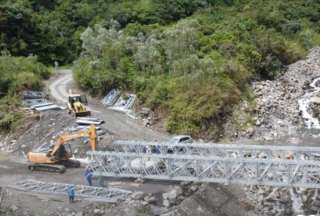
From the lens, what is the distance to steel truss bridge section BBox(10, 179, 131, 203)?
25.4 m

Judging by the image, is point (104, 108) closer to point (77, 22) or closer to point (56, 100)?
point (56, 100)

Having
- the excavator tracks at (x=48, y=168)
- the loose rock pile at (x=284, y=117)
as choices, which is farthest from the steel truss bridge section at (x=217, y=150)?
the excavator tracks at (x=48, y=168)

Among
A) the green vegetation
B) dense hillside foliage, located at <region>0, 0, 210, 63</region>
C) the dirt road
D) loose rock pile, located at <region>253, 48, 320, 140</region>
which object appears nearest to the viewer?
the dirt road

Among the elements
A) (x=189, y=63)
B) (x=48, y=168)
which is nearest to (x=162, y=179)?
(x=48, y=168)

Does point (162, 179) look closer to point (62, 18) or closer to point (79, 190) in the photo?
point (79, 190)

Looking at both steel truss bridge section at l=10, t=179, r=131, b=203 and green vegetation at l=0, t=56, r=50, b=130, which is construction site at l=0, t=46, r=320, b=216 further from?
green vegetation at l=0, t=56, r=50, b=130

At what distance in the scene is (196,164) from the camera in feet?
81.4

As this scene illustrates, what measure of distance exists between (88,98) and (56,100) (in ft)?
8.11

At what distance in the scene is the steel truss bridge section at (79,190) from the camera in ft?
83.3

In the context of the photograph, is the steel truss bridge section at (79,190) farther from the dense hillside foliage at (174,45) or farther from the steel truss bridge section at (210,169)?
the dense hillside foliage at (174,45)

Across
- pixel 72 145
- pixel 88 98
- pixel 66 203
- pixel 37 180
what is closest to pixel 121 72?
pixel 88 98

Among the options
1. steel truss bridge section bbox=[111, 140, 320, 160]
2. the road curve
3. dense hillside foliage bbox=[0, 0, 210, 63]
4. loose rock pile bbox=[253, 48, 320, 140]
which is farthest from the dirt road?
dense hillside foliage bbox=[0, 0, 210, 63]

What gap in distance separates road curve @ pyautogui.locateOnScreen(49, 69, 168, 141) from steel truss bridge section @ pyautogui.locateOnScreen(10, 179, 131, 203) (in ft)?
23.1

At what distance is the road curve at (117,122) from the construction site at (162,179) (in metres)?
0.84
